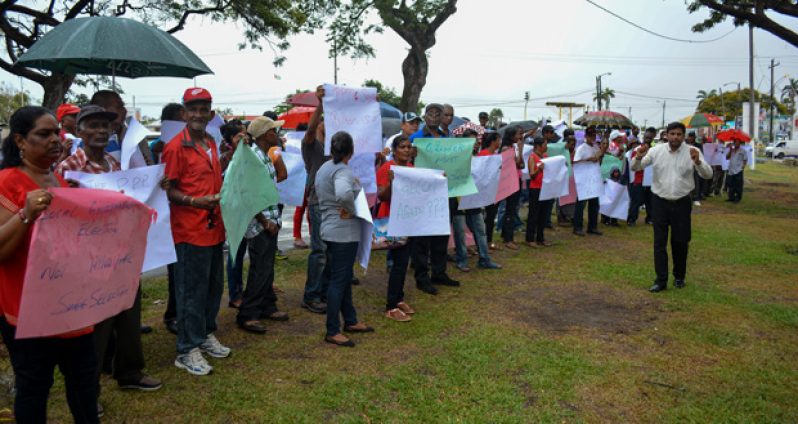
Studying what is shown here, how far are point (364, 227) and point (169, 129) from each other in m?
1.88

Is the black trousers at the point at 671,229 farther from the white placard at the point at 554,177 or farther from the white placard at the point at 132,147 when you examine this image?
the white placard at the point at 132,147

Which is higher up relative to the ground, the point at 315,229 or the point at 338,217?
the point at 338,217

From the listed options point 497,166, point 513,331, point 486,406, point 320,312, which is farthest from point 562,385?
point 497,166

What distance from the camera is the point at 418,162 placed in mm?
6621

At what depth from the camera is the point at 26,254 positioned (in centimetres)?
249

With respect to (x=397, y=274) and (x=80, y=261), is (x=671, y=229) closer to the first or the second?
(x=397, y=274)

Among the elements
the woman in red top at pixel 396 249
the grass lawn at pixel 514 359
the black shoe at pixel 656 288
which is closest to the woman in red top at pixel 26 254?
the grass lawn at pixel 514 359

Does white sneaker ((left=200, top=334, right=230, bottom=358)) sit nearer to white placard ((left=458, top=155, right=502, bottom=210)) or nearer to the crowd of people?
the crowd of people

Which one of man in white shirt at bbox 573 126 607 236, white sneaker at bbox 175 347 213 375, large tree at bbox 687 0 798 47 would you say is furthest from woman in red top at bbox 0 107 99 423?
large tree at bbox 687 0 798 47

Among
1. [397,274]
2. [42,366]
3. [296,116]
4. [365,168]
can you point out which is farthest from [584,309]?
[296,116]

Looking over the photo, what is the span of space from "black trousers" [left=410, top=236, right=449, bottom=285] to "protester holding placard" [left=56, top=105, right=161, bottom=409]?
3.22 meters

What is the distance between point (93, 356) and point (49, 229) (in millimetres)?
750

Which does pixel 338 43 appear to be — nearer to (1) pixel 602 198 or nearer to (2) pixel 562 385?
(1) pixel 602 198

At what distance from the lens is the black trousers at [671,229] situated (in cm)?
685
